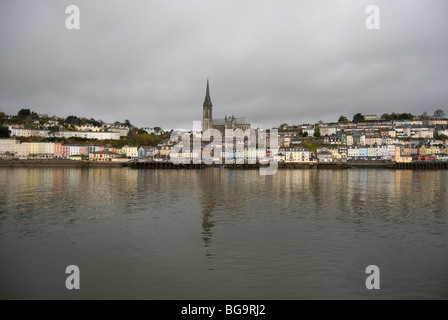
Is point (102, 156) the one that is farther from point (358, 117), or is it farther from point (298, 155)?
point (358, 117)

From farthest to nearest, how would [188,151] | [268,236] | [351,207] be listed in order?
[188,151] → [351,207] → [268,236]

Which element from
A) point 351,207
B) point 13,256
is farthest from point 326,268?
point 351,207

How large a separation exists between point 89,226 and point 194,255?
6.63m

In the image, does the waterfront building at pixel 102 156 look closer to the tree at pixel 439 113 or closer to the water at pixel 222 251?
the water at pixel 222 251

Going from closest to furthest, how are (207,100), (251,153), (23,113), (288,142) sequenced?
(251,153), (207,100), (288,142), (23,113)

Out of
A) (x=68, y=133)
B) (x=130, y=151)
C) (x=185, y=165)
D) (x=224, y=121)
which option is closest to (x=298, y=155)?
(x=185, y=165)

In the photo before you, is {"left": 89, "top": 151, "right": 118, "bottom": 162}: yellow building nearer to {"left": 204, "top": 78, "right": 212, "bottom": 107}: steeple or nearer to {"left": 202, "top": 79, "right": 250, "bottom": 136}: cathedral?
{"left": 202, "top": 79, "right": 250, "bottom": 136}: cathedral

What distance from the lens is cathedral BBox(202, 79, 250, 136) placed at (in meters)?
141

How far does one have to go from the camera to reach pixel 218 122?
528 ft

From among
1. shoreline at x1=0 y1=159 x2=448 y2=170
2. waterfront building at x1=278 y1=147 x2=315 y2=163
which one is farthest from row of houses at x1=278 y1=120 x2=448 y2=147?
shoreline at x1=0 y1=159 x2=448 y2=170

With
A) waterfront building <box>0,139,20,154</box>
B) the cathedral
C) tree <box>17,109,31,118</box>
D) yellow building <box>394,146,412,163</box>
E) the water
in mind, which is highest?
tree <box>17,109,31,118</box>

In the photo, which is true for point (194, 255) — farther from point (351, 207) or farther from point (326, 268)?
point (351, 207)

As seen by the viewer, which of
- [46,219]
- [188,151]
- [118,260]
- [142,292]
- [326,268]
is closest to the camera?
[142,292]

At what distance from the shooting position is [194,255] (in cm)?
1146
